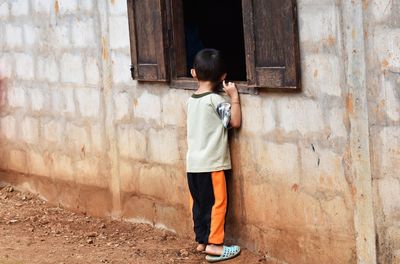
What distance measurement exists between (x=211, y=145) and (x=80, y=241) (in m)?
1.61

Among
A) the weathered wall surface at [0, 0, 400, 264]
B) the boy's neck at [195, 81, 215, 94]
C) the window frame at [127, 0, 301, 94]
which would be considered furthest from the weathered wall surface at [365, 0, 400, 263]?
the boy's neck at [195, 81, 215, 94]

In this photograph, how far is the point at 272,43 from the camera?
5.53m

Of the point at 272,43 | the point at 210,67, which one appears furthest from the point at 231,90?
A: the point at 272,43

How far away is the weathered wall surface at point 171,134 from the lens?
5039 mm

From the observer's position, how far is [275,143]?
571cm

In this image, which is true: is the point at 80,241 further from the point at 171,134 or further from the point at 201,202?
the point at 201,202

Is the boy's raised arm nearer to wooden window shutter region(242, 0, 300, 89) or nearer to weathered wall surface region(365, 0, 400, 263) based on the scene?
wooden window shutter region(242, 0, 300, 89)

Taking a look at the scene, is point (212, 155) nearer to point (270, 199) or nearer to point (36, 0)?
point (270, 199)

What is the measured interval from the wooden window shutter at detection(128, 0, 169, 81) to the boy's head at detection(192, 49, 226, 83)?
0.51 m

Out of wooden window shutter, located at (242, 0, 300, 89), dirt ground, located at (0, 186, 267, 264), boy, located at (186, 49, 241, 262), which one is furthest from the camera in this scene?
dirt ground, located at (0, 186, 267, 264)

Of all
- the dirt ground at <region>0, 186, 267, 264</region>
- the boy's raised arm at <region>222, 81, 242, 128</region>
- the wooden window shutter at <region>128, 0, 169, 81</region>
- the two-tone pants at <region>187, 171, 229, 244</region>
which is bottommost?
the dirt ground at <region>0, 186, 267, 264</region>

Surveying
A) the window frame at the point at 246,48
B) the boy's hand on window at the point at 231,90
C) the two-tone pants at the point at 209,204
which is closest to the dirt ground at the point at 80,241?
the two-tone pants at the point at 209,204

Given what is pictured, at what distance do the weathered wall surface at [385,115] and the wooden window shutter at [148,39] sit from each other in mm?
1995

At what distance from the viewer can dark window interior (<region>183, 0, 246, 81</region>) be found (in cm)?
806
